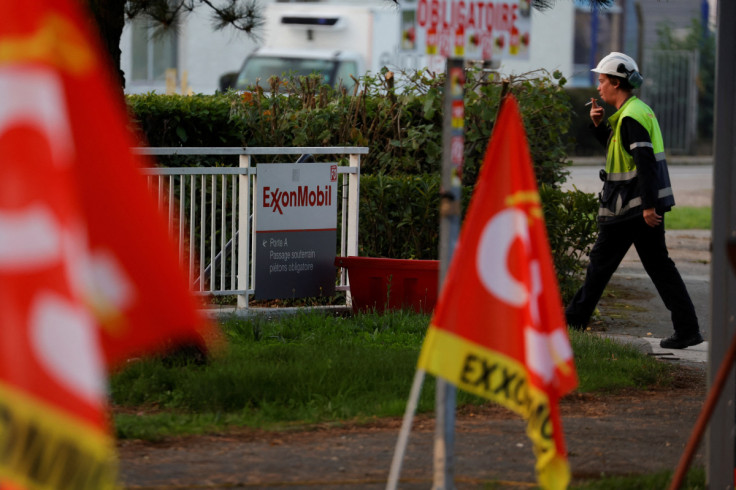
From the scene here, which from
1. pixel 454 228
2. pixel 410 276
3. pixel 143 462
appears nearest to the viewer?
pixel 454 228

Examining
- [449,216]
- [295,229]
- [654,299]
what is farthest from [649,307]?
[449,216]

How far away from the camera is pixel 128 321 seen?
277 cm

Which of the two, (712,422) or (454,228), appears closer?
(454,228)

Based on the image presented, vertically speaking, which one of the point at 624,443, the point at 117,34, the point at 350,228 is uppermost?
the point at 117,34

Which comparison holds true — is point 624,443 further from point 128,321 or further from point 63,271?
point 63,271

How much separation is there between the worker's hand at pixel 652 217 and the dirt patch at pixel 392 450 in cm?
189

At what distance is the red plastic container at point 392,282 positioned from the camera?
8.18 m

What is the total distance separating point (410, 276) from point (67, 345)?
597 centimetres

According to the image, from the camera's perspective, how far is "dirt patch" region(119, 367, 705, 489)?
4.65 m

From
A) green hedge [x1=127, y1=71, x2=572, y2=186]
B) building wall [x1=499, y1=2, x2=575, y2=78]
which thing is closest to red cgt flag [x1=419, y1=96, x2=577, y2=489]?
green hedge [x1=127, y1=71, x2=572, y2=186]

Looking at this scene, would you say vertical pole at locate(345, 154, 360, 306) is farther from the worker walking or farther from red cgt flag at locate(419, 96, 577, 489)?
red cgt flag at locate(419, 96, 577, 489)

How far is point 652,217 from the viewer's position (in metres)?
7.67

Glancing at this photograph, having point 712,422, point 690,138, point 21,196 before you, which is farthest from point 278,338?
point 690,138

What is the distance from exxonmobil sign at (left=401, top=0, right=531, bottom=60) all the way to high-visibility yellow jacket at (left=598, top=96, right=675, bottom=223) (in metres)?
3.83
